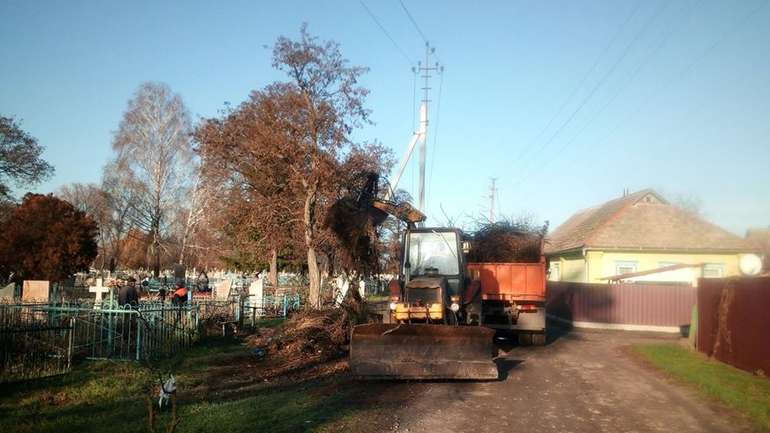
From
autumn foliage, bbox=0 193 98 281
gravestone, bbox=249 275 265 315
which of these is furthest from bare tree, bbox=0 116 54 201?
gravestone, bbox=249 275 265 315

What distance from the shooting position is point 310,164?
21922 millimetres

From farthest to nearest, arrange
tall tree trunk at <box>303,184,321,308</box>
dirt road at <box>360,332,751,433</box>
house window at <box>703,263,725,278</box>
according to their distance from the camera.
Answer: house window at <box>703,263,725,278</box> → tall tree trunk at <box>303,184,321,308</box> → dirt road at <box>360,332,751,433</box>

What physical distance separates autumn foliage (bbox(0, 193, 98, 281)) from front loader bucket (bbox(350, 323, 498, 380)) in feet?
95.0

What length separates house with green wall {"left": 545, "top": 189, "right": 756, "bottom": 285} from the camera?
1103 inches

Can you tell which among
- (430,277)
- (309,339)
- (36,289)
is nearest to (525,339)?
(430,277)

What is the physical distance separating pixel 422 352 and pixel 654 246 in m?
21.1

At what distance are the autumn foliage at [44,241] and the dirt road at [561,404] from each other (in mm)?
29523

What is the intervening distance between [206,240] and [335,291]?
31116 mm

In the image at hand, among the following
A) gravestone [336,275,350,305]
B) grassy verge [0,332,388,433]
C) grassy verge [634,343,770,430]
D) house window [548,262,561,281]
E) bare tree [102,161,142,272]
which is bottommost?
grassy verge [0,332,388,433]

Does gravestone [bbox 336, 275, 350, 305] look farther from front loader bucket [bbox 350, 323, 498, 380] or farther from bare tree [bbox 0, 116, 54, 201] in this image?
bare tree [bbox 0, 116, 54, 201]

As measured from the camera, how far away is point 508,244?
1866 cm

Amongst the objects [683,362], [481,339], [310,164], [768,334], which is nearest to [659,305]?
[683,362]

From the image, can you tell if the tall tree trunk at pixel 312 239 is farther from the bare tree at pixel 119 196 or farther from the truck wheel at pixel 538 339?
the bare tree at pixel 119 196

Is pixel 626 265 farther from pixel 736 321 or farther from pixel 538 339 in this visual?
pixel 736 321
